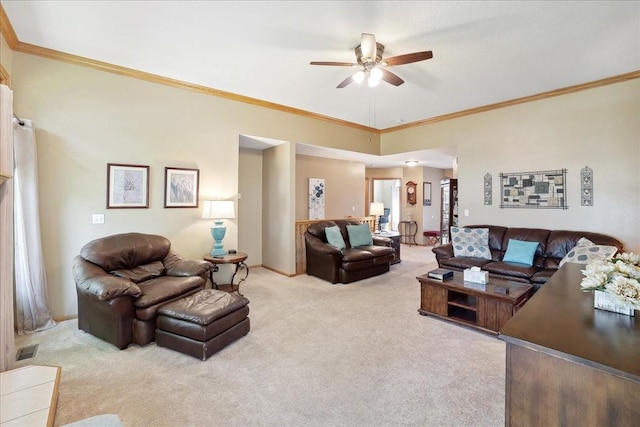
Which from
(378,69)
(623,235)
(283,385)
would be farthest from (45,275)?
(623,235)

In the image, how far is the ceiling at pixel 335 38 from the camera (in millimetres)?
2539

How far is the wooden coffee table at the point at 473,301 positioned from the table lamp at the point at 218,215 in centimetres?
282

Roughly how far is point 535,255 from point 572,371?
4.04m

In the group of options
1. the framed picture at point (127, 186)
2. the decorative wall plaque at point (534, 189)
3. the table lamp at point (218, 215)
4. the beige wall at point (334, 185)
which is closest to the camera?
the framed picture at point (127, 186)

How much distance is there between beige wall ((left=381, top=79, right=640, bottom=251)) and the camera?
154 inches

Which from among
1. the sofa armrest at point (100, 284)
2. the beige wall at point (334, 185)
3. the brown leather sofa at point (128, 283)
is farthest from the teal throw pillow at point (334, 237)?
the sofa armrest at point (100, 284)

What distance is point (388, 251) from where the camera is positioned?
18.4ft

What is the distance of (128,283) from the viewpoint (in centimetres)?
275

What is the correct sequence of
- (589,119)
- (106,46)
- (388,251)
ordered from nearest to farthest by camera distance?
(106,46), (589,119), (388,251)

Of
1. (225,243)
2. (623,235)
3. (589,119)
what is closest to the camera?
(623,235)

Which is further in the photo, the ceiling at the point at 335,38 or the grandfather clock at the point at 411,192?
the grandfather clock at the point at 411,192

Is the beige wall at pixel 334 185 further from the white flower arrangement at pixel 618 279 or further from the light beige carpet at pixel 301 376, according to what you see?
the white flower arrangement at pixel 618 279

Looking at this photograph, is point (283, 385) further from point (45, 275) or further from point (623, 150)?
point (623, 150)

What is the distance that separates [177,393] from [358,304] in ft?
8.01
